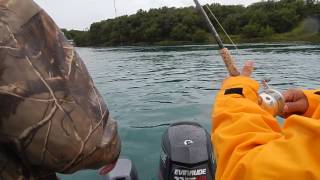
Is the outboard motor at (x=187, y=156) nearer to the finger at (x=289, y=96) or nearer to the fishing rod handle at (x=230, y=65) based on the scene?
the fishing rod handle at (x=230, y=65)

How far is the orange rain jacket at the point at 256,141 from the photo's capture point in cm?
139

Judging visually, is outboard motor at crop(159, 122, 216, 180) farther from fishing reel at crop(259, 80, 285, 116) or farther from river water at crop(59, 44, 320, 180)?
river water at crop(59, 44, 320, 180)

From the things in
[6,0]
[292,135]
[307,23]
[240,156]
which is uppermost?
[6,0]

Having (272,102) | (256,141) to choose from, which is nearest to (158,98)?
(272,102)

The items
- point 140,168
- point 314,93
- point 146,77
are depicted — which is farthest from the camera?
point 146,77

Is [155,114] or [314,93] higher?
[314,93]

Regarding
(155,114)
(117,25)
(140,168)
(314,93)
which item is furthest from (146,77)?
(117,25)

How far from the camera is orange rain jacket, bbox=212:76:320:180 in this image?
1391 millimetres

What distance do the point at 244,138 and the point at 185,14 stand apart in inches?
2511

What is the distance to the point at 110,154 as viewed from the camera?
1.54m

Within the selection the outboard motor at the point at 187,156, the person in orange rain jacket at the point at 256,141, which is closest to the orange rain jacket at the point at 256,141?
the person in orange rain jacket at the point at 256,141

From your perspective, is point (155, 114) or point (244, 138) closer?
point (244, 138)

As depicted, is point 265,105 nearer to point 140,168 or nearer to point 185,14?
point 140,168

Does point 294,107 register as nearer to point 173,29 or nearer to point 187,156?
point 187,156
